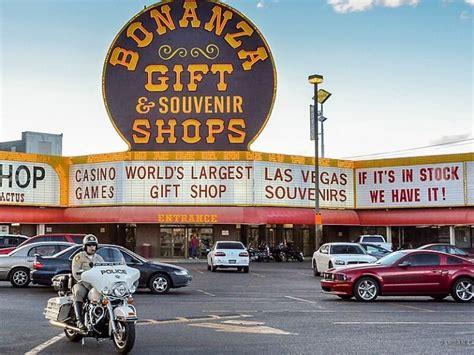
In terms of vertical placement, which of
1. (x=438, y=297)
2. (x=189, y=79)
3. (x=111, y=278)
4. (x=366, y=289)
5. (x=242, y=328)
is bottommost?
(x=438, y=297)

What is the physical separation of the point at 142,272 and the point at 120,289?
1163 cm

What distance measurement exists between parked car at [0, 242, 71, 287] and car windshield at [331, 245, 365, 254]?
35.8ft

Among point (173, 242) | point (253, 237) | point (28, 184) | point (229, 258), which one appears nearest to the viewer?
point (229, 258)

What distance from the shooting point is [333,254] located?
29.8m

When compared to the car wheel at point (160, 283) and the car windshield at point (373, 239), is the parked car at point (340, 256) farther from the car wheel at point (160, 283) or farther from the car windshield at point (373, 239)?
the car windshield at point (373, 239)

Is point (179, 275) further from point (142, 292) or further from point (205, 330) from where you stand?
point (205, 330)

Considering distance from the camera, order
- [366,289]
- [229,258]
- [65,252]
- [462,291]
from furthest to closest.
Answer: [229,258], [65,252], [462,291], [366,289]

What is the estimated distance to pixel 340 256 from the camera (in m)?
29.3

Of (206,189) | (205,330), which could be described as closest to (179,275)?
(205,330)

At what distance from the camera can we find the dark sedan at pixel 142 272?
22297 millimetres

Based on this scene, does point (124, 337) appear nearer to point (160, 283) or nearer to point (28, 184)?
point (160, 283)

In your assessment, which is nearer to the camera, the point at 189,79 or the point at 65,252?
the point at 65,252

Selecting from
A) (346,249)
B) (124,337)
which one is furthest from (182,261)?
(124,337)

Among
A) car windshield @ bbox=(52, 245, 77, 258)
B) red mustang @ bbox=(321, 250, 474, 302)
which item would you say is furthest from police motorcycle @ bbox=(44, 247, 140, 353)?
car windshield @ bbox=(52, 245, 77, 258)
